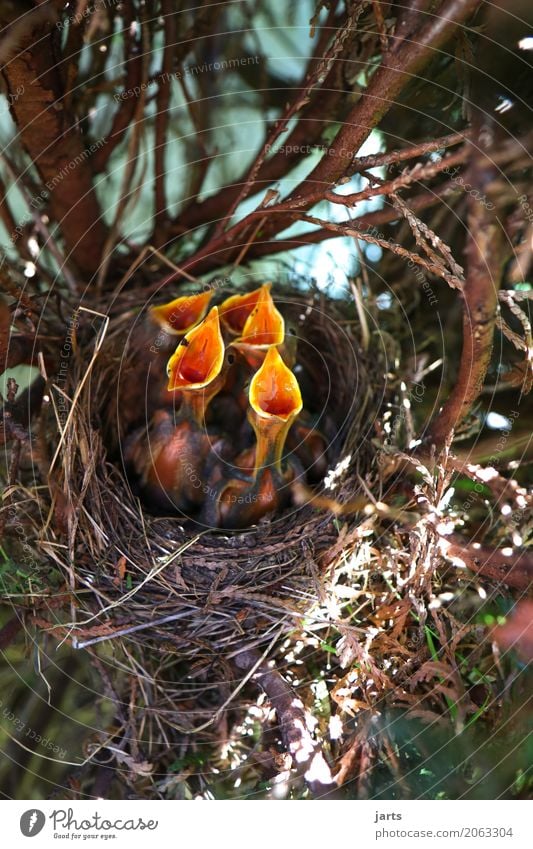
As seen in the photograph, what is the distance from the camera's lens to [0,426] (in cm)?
82

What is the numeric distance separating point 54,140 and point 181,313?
24 cm

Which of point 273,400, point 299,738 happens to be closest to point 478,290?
point 273,400

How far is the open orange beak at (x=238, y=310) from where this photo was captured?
928 mm

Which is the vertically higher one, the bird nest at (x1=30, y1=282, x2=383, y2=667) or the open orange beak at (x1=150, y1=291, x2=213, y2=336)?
the open orange beak at (x1=150, y1=291, x2=213, y2=336)

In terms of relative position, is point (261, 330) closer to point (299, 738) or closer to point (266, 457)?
point (266, 457)

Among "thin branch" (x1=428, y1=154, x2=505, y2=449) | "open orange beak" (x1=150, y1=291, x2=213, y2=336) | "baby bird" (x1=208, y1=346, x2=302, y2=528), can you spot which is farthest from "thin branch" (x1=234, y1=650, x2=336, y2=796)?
"open orange beak" (x1=150, y1=291, x2=213, y2=336)

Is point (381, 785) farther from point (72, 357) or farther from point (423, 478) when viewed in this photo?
point (72, 357)

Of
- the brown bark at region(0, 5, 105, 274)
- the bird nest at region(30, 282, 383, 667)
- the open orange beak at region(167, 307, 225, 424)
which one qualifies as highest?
the brown bark at region(0, 5, 105, 274)

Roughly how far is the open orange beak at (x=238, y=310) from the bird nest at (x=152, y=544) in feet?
0.33

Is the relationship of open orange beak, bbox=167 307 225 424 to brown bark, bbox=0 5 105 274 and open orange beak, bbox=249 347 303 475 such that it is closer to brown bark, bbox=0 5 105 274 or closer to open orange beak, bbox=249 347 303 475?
open orange beak, bbox=249 347 303 475

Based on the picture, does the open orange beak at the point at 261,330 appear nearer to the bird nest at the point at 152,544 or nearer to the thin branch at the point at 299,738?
the bird nest at the point at 152,544

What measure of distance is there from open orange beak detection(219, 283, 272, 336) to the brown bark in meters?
0.20

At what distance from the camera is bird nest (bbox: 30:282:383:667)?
2.60 feet

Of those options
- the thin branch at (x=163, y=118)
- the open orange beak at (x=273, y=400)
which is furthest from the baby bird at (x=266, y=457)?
the thin branch at (x=163, y=118)
